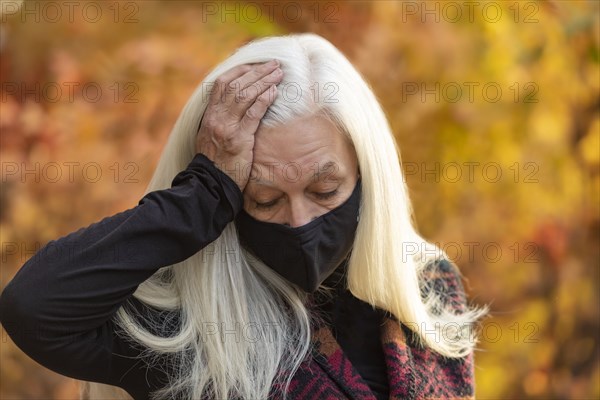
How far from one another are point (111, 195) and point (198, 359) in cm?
124

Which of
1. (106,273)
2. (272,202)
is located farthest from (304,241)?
(106,273)

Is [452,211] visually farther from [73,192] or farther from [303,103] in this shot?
[303,103]

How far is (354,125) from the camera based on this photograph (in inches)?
81.0

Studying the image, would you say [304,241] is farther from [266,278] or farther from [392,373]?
[392,373]

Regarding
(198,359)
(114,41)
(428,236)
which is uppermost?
(114,41)

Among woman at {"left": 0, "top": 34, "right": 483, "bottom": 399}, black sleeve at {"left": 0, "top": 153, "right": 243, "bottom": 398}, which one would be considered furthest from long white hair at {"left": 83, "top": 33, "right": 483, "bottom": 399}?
black sleeve at {"left": 0, "top": 153, "right": 243, "bottom": 398}

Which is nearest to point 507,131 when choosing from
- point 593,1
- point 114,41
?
point 593,1

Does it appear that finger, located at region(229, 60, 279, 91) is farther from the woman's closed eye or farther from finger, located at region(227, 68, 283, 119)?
the woman's closed eye

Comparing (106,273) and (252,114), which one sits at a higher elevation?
(252,114)

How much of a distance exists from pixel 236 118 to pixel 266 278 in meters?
0.38

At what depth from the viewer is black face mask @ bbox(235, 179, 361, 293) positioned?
1.98 metres

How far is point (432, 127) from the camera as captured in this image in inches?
133

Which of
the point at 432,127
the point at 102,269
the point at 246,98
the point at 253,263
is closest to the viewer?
the point at 102,269

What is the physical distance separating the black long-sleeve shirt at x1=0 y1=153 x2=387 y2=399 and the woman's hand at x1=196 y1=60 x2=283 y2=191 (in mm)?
27
